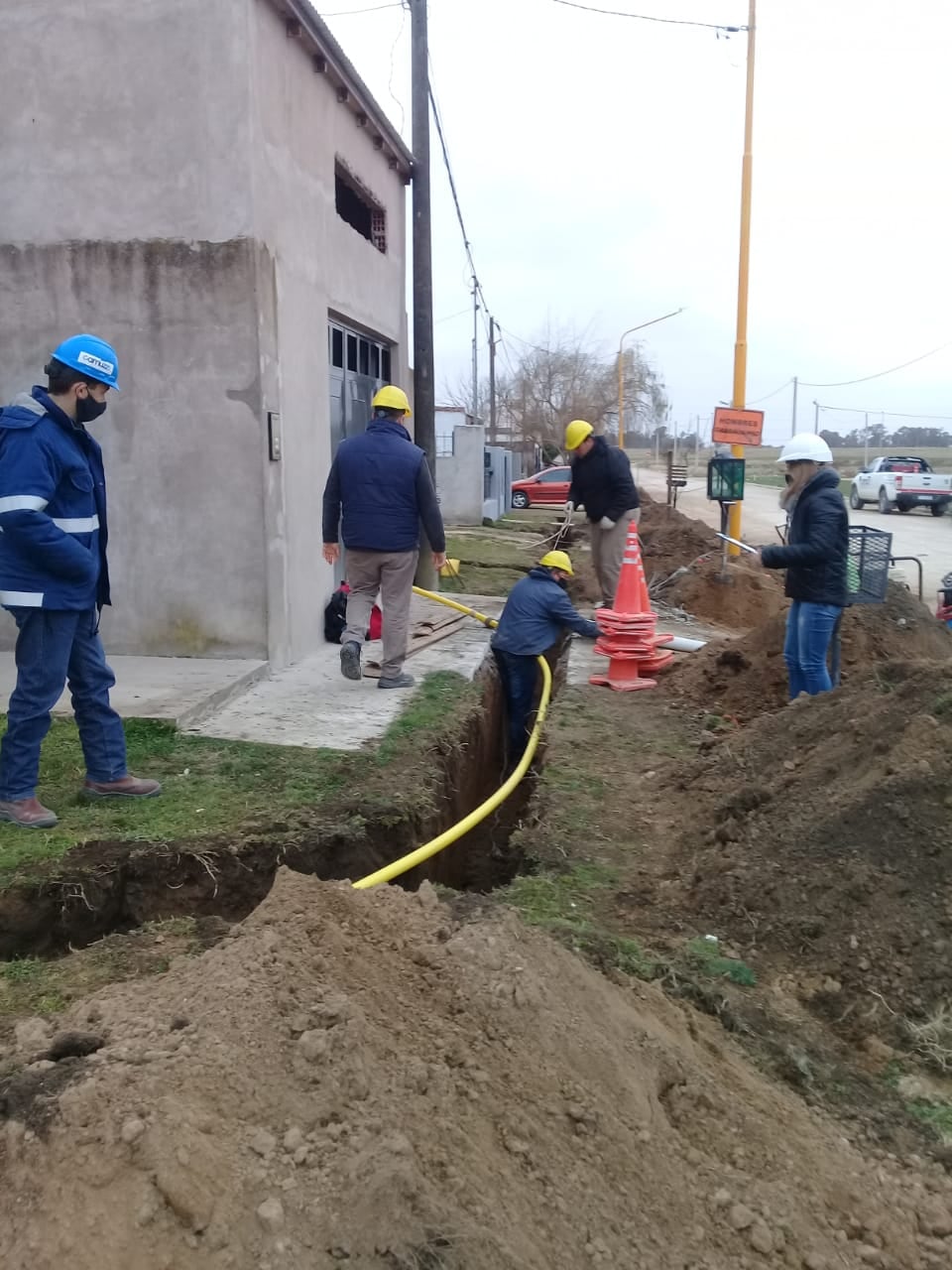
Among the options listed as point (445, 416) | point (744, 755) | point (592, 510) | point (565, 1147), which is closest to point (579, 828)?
point (744, 755)

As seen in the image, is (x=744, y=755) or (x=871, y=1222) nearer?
(x=871, y=1222)

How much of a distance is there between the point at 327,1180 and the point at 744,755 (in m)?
3.83

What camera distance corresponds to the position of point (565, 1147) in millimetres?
2238

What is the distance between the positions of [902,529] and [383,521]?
2178 cm

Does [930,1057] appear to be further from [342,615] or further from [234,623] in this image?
[342,615]

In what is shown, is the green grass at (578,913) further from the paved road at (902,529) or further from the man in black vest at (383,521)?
the paved road at (902,529)

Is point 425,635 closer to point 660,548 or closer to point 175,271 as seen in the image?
point 175,271

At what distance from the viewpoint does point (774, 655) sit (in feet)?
24.5

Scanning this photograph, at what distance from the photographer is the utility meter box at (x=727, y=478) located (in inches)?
428

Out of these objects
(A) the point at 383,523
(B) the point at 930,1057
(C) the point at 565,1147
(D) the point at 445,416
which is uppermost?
(D) the point at 445,416

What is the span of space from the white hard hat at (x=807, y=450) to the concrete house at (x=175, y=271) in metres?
3.40

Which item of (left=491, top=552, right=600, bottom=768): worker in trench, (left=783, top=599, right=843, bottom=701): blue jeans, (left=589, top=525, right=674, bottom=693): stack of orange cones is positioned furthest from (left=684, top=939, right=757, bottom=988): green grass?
(left=589, top=525, right=674, bottom=693): stack of orange cones

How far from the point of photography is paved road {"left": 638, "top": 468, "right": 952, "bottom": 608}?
17183 millimetres

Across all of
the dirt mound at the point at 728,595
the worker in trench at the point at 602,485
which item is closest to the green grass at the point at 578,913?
the worker in trench at the point at 602,485
